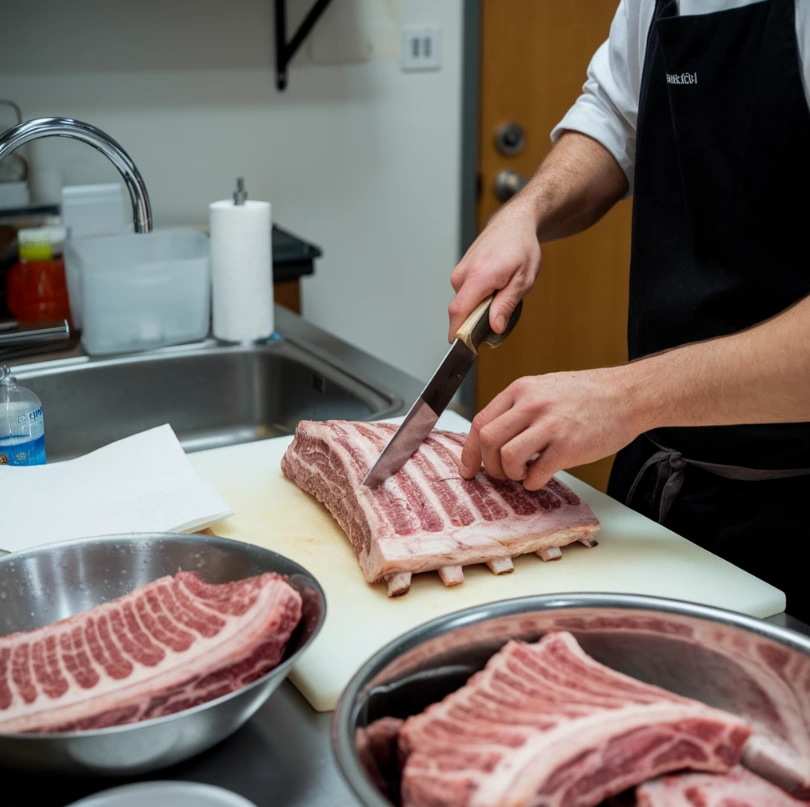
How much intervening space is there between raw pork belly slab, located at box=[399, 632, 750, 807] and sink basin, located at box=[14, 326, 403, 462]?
1.04m

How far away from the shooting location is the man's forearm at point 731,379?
109cm

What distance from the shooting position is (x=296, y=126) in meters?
2.88

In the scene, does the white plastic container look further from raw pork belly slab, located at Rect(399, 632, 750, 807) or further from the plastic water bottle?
raw pork belly slab, located at Rect(399, 632, 750, 807)

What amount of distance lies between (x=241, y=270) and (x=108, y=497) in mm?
741

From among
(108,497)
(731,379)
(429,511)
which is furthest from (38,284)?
(731,379)

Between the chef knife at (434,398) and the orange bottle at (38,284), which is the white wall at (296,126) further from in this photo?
the chef knife at (434,398)

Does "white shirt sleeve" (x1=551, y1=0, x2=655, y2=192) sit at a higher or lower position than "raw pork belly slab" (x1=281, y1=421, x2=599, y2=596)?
higher

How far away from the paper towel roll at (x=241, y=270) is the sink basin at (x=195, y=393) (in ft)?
0.15

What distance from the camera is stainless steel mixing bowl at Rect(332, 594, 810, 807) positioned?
77 centimetres

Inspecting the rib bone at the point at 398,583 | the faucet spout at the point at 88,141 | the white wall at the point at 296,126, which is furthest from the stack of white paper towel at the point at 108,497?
the white wall at the point at 296,126

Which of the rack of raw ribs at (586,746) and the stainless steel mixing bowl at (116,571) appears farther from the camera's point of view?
the stainless steel mixing bowl at (116,571)

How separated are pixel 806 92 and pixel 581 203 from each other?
47cm

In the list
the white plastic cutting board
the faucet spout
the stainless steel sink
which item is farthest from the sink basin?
the white plastic cutting board

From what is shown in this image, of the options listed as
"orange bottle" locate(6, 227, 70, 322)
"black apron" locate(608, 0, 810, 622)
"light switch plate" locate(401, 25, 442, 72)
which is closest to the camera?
"black apron" locate(608, 0, 810, 622)
